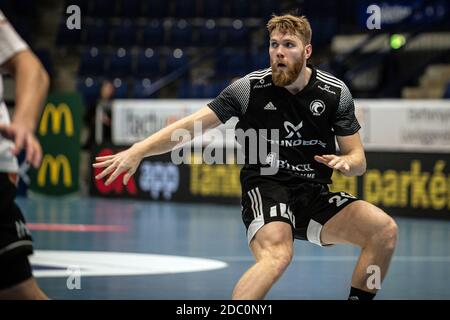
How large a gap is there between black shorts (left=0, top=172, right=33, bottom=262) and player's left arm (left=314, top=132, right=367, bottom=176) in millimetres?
1983

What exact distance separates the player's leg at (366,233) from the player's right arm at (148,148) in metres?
0.92

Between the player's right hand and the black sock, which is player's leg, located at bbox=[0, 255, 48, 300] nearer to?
the player's right hand

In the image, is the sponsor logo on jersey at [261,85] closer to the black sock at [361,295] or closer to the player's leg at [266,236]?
the player's leg at [266,236]

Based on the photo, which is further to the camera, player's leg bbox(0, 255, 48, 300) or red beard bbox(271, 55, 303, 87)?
red beard bbox(271, 55, 303, 87)

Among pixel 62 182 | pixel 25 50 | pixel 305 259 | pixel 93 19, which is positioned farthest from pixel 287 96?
pixel 93 19

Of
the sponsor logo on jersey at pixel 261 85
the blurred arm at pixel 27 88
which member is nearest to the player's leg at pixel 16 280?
the blurred arm at pixel 27 88

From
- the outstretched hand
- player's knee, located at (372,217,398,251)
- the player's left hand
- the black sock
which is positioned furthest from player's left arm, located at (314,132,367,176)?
the outstretched hand

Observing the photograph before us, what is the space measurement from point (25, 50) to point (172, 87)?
1844 centimetres

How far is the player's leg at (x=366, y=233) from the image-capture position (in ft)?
19.3

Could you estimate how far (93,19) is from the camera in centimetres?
2398

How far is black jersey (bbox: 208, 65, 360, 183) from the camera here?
20.0 feet

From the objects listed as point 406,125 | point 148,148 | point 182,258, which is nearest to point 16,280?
point 148,148

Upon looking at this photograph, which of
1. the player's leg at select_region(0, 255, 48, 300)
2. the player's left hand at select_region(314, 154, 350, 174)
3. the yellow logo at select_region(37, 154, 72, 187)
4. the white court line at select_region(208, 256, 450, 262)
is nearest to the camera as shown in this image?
the player's leg at select_region(0, 255, 48, 300)

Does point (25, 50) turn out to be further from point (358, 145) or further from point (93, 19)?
point (93, 19)
